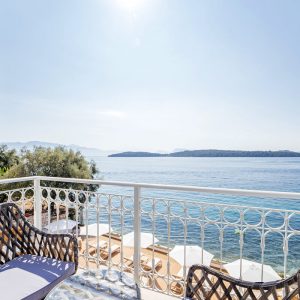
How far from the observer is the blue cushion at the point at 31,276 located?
1795 mm

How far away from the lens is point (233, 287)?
1661mm

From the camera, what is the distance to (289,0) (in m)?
7.86

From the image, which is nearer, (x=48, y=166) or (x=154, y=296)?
(x=154, y=296)

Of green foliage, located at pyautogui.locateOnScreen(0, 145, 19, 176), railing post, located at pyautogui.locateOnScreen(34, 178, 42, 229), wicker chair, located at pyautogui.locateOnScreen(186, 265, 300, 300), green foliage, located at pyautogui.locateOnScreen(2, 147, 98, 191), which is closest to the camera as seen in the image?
wicker chair, located at pyautogui.locateOnScreen(186, 265, 300, 300)

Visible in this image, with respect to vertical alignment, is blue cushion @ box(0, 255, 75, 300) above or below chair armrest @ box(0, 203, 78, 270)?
below

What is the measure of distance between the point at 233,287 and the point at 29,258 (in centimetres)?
181

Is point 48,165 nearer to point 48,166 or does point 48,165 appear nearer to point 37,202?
point 48,166

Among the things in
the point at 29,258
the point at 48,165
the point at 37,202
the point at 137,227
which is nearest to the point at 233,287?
the point at 137,227

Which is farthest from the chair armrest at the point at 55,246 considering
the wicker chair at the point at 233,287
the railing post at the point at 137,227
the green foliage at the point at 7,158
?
the green foliage at the point at 7,158

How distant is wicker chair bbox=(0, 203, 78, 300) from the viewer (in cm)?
186

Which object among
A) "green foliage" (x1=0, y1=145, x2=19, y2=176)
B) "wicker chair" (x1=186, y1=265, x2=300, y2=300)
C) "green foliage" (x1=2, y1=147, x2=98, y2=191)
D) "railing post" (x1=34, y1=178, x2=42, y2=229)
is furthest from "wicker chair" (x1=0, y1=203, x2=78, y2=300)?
"green foliage" (x1=0, y1=145, x2=19, y2=176)

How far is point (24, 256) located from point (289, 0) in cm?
966

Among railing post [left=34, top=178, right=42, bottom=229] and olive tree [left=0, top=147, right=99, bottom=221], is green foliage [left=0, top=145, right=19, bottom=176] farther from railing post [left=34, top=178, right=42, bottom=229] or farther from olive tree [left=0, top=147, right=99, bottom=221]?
railing post [left=34, top=178, right=42, bottom=229]

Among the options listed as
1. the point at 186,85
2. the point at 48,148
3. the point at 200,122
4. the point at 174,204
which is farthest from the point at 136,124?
the point at 174,204
